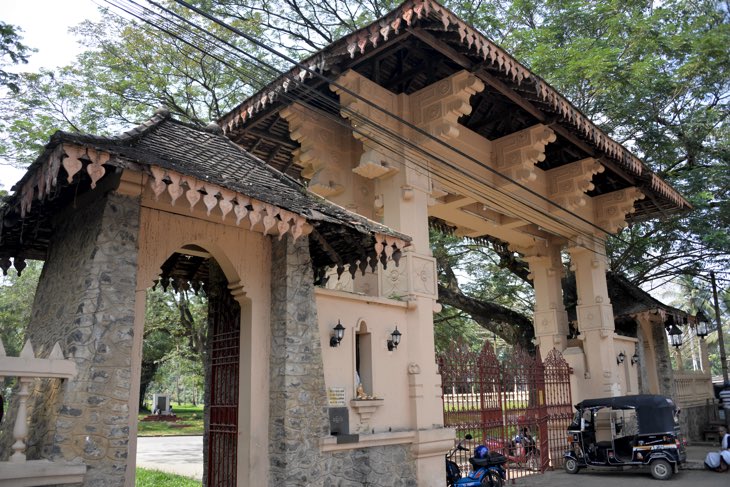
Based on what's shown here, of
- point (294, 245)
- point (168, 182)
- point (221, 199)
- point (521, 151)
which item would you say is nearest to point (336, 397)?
point (294, 245)

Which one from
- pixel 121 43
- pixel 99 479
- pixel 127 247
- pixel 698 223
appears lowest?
pixel 99 479

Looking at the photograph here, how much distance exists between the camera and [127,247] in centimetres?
568

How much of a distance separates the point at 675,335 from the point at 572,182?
679cm

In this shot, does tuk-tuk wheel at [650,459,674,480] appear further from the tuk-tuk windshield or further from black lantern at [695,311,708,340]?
black lantern at [695,311,708,340]

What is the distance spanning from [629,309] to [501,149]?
7195mm

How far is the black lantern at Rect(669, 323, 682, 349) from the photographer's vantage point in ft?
52.5

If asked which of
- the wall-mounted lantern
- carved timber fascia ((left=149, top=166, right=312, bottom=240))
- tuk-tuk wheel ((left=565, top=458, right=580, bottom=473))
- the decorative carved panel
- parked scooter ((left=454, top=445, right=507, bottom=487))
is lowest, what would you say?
tuk-tuk wheel ((left=565, top=458, right=580, bottom=473))

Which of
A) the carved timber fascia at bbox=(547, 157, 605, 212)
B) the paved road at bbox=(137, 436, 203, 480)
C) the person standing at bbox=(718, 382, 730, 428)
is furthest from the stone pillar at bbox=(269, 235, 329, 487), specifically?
the person standing at bbox=(718, 382, 730, 428)

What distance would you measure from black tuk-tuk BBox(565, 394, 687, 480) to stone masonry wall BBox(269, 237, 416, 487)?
646cm

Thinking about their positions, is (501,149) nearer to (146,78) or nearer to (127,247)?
(127,247)

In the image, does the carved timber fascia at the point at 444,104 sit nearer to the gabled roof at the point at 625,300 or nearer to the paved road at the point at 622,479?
the paved road at the point at 622,479

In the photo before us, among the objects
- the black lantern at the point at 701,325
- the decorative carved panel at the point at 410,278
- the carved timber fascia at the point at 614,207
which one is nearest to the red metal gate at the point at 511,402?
the decorative carved panel at the point at 410,278

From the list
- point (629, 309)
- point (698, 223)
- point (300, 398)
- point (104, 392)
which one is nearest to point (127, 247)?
point (104, 392)

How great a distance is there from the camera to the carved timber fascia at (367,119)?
878 centimetres
